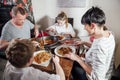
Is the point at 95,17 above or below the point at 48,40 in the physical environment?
above

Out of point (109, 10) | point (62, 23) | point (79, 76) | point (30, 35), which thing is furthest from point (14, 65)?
point (109, 10)

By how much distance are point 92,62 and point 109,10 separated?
1165mm

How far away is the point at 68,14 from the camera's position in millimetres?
3002

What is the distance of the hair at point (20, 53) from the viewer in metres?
1.32

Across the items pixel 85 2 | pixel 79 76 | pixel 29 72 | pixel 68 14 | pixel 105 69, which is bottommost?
pixel 79 76

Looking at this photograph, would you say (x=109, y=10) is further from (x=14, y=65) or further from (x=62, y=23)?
(x=14, y=65)

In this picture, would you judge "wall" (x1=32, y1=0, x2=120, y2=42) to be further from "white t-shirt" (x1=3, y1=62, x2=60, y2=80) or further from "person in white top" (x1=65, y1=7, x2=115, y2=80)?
"white t-shirt" (x1=3, y1=62, x2=60, y2=80)

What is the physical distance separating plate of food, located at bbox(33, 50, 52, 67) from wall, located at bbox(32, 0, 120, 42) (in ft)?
4.00

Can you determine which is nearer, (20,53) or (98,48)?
(20,53)

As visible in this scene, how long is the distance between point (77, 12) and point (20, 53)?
5.95ft

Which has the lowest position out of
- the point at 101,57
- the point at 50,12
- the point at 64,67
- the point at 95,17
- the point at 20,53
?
the point at 64,67

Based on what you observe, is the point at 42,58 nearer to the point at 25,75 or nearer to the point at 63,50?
the point at 63,50

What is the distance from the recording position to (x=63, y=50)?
6.41 feet

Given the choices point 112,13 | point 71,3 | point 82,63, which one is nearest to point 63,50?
point 82,63
